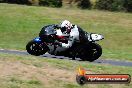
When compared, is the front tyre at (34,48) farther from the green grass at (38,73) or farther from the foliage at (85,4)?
the foliage at (85,4)

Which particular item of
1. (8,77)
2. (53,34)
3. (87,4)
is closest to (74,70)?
(8,77)

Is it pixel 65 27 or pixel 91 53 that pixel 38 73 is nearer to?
pixel 65 27

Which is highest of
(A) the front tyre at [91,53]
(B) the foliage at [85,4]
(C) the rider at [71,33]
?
(C) the rider at [71,33]

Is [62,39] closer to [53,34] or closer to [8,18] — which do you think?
[53,34]

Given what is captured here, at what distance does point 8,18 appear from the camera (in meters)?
38.9

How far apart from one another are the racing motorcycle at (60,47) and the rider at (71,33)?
63 millimetres

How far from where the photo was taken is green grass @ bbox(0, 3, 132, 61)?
34.4 meters

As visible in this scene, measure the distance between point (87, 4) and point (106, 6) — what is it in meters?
2.06

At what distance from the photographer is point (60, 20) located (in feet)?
129

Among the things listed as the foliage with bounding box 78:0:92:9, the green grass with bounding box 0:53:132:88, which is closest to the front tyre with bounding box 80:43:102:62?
the green grass with bounding box 0:53:132:88

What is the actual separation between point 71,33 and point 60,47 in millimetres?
810

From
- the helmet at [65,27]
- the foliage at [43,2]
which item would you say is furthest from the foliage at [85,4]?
the helmet at [65,27]

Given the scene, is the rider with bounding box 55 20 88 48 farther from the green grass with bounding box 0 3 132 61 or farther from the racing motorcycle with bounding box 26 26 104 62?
the green grass with bounding box 0 3 132 61

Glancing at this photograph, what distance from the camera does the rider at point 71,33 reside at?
779 inches
